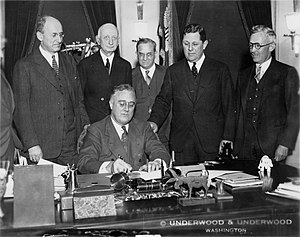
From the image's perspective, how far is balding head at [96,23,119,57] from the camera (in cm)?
339

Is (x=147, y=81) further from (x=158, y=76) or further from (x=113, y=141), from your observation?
(x=113, y=141)

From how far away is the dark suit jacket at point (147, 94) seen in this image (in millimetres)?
3523

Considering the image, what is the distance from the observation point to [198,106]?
12.1 ft

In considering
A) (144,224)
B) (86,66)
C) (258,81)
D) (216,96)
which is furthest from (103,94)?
(144,224)

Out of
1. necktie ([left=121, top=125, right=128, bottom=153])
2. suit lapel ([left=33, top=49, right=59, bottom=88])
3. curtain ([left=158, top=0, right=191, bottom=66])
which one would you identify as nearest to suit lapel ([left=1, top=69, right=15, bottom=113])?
suit lapel ([left=33, top=49, right=59, bottom=88])

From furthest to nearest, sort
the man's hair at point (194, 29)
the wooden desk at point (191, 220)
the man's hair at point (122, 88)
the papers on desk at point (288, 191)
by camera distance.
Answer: the man's hair at point (194, 29) < the man's hair at point (122, 88) < the papers on desk at point (288, 191) < the wooden desk at point (191, 220)

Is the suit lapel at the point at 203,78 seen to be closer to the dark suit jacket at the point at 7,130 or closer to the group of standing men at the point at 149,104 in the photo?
the group of standing men at the point at 149,104

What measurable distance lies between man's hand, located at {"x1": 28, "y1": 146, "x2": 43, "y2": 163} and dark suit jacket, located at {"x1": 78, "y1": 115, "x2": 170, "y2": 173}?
35 centimetres

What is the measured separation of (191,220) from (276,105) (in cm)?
189

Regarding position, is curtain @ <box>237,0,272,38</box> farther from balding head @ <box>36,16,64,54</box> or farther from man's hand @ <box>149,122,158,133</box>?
balding head @ <box>36,16,64,54</box>

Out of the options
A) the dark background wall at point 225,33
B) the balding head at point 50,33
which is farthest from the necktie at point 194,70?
the balding head at point 50,33

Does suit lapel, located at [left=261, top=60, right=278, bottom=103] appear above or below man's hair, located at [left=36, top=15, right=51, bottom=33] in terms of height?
below

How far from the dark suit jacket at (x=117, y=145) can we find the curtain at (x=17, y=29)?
73 cm

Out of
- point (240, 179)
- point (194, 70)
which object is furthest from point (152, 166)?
point (194, 70)
